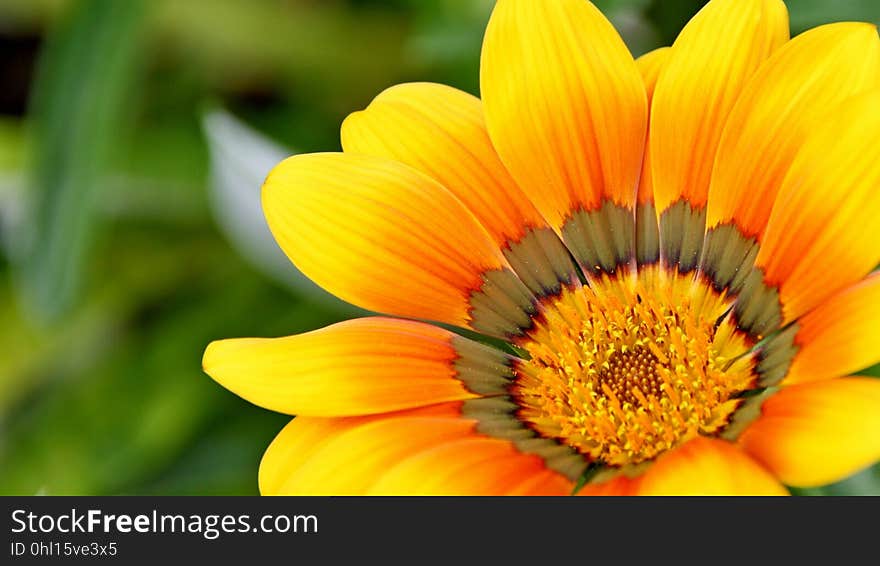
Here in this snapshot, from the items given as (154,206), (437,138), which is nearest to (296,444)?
(437,138)

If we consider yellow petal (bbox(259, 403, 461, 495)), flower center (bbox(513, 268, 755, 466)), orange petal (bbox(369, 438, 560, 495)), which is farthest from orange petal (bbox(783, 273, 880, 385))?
yellow petal (bbox(259, 403, 461, 495))

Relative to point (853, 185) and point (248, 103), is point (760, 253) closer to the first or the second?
point (853, 185)

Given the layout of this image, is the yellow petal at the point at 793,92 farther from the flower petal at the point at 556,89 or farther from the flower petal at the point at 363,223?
the flower petal at the point at 363,223

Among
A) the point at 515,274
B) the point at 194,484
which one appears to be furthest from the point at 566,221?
the point at 194,484

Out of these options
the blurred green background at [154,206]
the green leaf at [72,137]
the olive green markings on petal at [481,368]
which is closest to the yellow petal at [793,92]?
the olive green markings on petal at [481,368]

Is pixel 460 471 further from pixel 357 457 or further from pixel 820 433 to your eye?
pixel 820 433

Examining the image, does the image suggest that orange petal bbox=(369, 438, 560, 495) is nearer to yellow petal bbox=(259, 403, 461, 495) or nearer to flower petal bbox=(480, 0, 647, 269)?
yellow petal bbox=(259, 403, 461, 495)
